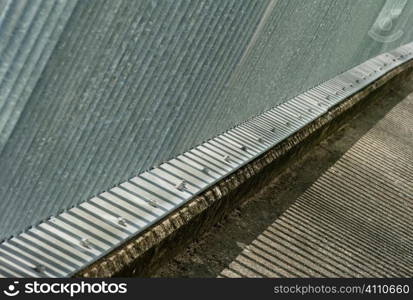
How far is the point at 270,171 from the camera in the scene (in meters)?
7.65

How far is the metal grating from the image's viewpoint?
4195 millimetres

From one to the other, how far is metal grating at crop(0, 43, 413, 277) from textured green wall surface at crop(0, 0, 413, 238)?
0.08m

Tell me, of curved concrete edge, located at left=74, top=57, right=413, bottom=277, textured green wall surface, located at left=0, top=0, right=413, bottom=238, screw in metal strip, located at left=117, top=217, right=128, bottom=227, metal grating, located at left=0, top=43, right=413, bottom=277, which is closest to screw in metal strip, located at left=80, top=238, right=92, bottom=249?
metal grating, located at left=0, top=43, right=413, bottom=277

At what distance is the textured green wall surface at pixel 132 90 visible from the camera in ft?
12.2

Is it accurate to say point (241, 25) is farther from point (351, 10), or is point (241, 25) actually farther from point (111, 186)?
point (351, 10)

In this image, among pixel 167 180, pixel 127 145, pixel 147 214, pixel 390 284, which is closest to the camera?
pixel 127 145

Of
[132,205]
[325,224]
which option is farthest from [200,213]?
[325,224]

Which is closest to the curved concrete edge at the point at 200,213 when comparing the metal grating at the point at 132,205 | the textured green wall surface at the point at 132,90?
the metal grating at the point at 132,205

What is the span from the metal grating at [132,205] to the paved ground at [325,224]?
2.00ft

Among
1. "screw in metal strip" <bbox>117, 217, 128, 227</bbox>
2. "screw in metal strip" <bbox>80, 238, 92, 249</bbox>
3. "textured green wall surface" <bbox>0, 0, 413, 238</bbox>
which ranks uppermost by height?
"textured green wall surface" <bbox>0, 0, 413, 238</bbox>

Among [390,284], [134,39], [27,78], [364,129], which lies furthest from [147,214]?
[364,129]

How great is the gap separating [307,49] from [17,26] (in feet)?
15.8

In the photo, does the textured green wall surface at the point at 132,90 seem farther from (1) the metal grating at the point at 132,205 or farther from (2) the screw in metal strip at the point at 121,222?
(2) the screw in metal strip at the point at 121,222

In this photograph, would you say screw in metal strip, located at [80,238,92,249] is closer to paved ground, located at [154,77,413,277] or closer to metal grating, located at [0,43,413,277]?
metal grating, located at [0,43,413,277]
